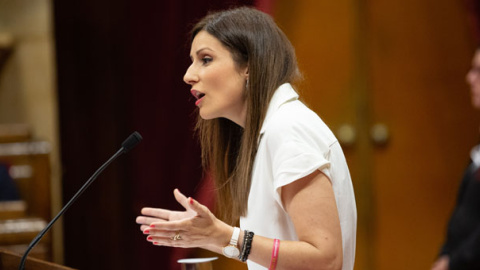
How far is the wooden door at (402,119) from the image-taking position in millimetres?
3211

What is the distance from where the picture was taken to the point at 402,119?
127 inches

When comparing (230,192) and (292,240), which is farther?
(230,192)

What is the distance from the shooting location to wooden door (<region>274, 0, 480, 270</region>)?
3211 millimetres

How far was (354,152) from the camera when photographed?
3.23 metres

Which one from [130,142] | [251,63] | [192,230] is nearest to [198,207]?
[192,230]

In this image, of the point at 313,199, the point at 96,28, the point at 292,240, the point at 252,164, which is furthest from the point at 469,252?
the point at 96,28

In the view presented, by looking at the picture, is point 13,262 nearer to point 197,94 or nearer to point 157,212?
point 157,212

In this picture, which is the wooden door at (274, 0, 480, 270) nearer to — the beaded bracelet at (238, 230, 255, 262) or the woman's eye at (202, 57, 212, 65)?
the woman's eye at (202, 57, 212, 65)

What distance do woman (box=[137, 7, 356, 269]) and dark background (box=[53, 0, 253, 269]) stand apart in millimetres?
1391

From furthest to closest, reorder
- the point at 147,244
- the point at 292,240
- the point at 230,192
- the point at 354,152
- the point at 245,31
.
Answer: the point at 147,244
the point at 354,152
the point at 230,192
the point at 245,31
the point at 292,240

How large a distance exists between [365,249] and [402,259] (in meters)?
0.18

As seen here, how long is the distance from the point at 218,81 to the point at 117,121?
1882mm

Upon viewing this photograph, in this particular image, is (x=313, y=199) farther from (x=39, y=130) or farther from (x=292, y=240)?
(x=39, y=130)

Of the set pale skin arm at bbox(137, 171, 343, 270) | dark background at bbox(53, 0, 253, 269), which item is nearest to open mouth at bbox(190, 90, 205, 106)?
pale skin arm at bbox(137, 171, 343, 270)
